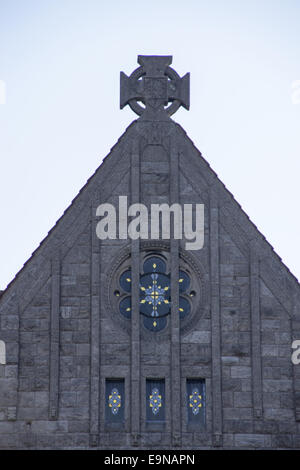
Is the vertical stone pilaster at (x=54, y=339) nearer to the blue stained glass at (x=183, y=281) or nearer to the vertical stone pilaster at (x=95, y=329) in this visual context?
the vertical stone pilaster at (x=95, y=329)

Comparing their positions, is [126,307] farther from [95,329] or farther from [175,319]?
[175,319]

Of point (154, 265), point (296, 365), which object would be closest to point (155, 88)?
point (154, 265)

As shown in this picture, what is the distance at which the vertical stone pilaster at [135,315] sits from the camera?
137ft

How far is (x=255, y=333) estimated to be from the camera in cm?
4253

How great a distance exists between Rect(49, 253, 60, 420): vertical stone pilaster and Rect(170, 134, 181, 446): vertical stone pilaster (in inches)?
106

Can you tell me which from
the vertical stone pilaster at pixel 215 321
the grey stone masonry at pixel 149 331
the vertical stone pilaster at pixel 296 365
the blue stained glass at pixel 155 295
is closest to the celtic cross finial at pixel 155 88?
the grey stone masonry at pixel 149 331

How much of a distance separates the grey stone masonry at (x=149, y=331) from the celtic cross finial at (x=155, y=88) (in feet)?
2.51

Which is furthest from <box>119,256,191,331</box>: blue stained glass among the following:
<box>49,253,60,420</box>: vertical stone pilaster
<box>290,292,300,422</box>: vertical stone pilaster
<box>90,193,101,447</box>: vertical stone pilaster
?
<box>290,292,300,422</box>: vertical stone pilaster

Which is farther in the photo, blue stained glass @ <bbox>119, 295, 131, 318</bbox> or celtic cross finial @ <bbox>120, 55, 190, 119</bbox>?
celtic cross finial @ <bbox>120, 55, 190, 119</bbox>

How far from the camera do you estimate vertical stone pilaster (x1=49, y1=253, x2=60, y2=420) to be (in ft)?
137

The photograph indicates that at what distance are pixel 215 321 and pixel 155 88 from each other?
247 inches

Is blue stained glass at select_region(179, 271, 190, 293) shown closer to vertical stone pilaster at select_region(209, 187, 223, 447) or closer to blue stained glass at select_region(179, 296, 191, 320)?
blue stained glass at select_region(179, 296, 191, 320)

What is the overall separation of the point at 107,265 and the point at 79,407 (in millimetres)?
3570

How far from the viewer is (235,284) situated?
1694 inches
